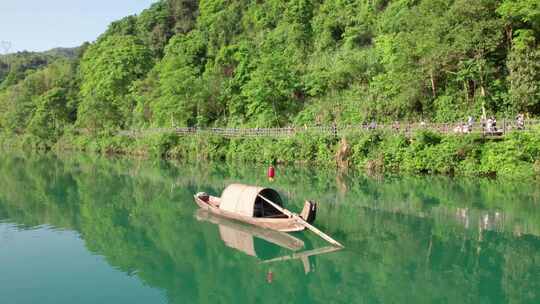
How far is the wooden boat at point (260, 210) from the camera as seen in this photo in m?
18.2

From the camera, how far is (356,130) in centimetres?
3938

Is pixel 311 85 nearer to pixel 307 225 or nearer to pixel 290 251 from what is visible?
pixel 307 225

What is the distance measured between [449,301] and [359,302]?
92.2 inches

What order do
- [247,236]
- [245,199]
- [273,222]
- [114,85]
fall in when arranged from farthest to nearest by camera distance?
[114,85]
[245,199]
[247,236]
[273,222]

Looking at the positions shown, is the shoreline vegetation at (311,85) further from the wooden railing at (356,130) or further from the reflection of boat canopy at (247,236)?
the reflection of boat canopy at (247,236)

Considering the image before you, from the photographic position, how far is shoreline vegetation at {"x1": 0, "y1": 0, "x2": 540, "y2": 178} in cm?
3378

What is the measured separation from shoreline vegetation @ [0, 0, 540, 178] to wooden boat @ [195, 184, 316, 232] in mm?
17413

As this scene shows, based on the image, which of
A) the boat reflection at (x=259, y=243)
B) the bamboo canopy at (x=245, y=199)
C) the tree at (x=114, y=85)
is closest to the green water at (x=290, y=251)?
the boat reflection at (x=259, y=243)

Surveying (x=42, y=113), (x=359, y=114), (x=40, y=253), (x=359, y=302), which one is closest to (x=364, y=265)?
(x=359, y=302)

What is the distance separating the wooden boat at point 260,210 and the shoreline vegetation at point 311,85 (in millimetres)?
17413

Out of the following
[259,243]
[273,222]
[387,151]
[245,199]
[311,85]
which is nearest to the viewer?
[259,243]

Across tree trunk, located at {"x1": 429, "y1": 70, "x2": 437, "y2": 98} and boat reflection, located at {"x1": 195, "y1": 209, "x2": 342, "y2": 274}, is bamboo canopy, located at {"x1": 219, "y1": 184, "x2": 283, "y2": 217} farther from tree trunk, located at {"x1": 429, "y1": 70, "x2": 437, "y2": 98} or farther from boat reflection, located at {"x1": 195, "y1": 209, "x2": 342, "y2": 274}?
tree trunk, located at {"x1": 429, "y1": 70, "x2": 437, "y2": 98}

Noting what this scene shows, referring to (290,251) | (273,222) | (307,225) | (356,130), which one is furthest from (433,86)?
(290,251)

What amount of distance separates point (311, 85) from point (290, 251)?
120 ft
